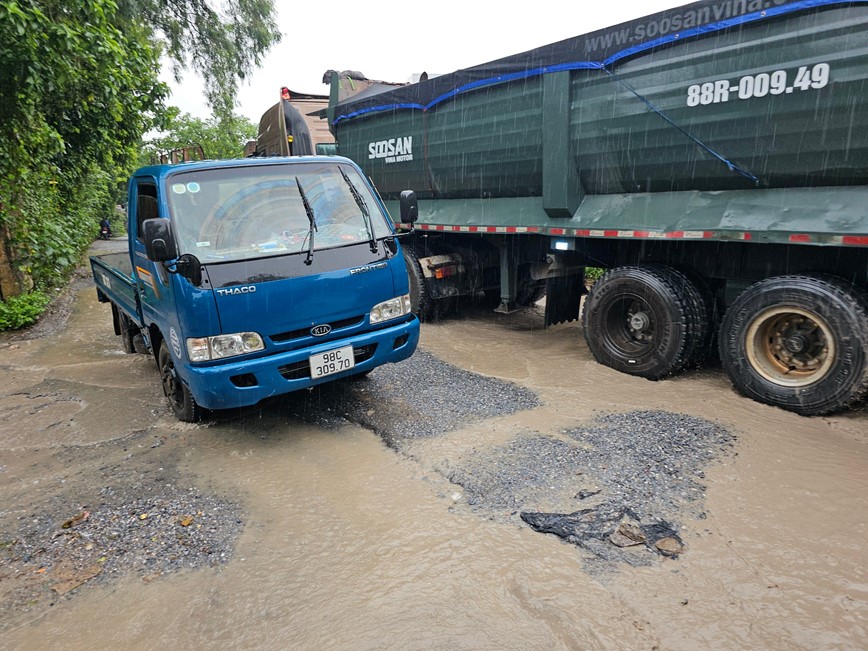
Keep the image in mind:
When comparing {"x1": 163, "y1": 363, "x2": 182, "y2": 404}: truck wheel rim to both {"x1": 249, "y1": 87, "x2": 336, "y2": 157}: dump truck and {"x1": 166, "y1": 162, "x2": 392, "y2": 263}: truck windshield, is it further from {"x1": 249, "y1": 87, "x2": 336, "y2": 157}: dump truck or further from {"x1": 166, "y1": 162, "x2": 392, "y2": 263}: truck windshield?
{"x1": 249, "y1": 87, "x2": 336, "y2": 157}: dump truck

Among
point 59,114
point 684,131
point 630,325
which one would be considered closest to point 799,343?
point 630,325

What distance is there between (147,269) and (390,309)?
192 centimetres

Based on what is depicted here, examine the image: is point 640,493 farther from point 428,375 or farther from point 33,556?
point 33,556

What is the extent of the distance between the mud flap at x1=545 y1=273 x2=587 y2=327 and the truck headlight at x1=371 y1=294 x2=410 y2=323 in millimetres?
2731

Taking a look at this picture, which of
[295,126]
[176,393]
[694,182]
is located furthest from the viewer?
[295,126]

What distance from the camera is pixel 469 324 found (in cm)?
794

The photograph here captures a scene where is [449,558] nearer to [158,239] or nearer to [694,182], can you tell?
[158,239]

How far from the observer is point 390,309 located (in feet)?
14.5

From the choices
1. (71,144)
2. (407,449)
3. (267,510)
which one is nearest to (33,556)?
(267,510)

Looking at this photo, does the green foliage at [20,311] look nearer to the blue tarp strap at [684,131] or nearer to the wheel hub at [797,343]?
the blue tarp strap at [684,131]

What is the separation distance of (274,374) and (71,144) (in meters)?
7.04

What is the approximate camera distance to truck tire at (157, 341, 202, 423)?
4.50 metres

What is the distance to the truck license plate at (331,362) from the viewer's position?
403cm

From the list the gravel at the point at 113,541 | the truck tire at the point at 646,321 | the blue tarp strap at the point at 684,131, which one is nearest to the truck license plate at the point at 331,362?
the gravel at the point at 113,541
